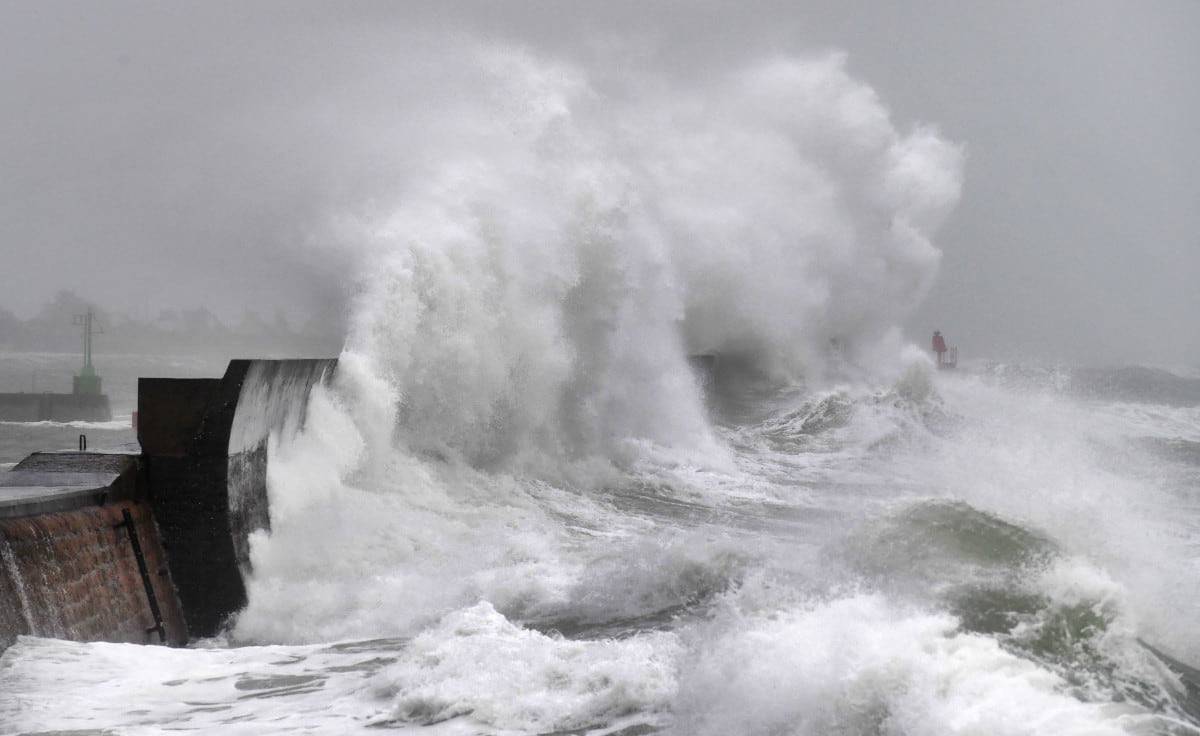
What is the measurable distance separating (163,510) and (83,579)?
134 centimetres

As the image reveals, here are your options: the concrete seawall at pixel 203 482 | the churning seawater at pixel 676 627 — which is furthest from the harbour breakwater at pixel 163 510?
the churning seawater at pixel 676 627

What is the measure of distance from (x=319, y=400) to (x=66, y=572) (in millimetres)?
4055

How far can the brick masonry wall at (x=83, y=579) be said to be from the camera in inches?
258

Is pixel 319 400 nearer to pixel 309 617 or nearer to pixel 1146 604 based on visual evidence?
pixel 309 617

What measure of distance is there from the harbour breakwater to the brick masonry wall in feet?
0.03

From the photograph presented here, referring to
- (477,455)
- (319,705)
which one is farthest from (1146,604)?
(477,455)

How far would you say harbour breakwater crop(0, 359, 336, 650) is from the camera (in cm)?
728

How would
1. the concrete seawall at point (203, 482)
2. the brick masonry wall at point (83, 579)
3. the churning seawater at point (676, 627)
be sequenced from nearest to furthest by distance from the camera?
the churning seawater at point (676, 627) < the brick masonry wall at point (83, 579) < the concrete seawall at point (203, 482)

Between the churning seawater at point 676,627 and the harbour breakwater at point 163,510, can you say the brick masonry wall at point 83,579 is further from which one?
the churning seawater at point 676,627

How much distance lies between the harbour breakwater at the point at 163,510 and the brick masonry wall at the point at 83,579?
0.01 m

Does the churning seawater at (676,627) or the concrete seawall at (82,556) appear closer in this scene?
the churning seawater at (676,627)

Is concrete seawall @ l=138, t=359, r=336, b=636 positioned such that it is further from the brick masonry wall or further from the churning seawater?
the churning seawater

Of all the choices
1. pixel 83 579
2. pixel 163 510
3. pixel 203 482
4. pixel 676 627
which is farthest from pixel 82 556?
pixel 676 627

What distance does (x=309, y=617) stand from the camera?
819 centimetres
